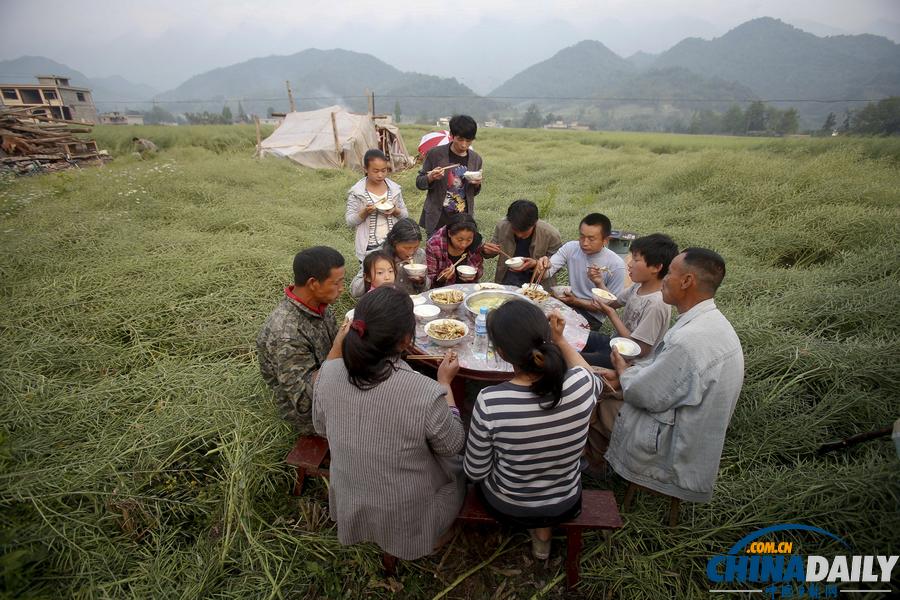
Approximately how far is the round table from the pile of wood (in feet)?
55.6

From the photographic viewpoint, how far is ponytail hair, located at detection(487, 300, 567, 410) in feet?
5.75

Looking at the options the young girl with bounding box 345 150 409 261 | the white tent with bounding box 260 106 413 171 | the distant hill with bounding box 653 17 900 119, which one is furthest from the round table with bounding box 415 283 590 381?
the distant hill with bounding box 653 17 900 119

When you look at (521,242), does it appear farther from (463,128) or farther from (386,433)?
(386,433)

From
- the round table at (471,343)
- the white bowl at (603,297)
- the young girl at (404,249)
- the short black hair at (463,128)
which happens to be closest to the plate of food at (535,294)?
the round table at (471,343)

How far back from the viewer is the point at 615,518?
2.23m

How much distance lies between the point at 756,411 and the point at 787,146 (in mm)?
17180

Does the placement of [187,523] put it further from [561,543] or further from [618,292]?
[618,292]

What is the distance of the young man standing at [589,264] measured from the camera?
3991mm

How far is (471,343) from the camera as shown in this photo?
3.05 meters

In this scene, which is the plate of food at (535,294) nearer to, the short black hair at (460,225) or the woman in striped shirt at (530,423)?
the short black hair at (460,225)

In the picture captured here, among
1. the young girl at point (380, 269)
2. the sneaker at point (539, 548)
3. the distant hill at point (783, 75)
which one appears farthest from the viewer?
the distant hill at point (783, 75)

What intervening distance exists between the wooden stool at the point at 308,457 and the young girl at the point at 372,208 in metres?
2.64

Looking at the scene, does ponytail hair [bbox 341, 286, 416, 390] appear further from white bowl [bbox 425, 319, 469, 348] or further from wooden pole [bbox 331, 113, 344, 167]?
wooden pole [bbox 331, 113, 344, 167]

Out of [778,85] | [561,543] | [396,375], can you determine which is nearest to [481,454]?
[396,375]
